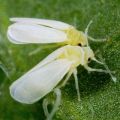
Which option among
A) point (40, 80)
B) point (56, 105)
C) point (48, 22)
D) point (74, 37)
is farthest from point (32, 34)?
point (56, 105)

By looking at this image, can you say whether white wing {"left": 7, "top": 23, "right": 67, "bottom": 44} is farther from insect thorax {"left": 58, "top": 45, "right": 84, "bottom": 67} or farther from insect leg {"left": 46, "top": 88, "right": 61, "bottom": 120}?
insect leg {"left": 46, "top": 88, "right": 61, "bottom": 120}

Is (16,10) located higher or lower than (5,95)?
higher

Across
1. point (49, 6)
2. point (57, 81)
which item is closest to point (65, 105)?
point (57, 81)

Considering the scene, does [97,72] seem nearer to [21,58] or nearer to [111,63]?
[111,63]

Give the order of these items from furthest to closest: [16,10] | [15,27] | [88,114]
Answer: [16,10] < [15,27] < [88,114]

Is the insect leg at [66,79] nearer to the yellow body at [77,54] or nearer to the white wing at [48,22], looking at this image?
the yellow body at [77,54]

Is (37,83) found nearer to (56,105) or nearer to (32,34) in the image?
(56,105)

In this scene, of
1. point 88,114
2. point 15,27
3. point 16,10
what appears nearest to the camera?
point 88,114

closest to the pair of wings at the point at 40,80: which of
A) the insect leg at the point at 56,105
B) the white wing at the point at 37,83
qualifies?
the white wing at the point at 37,83
